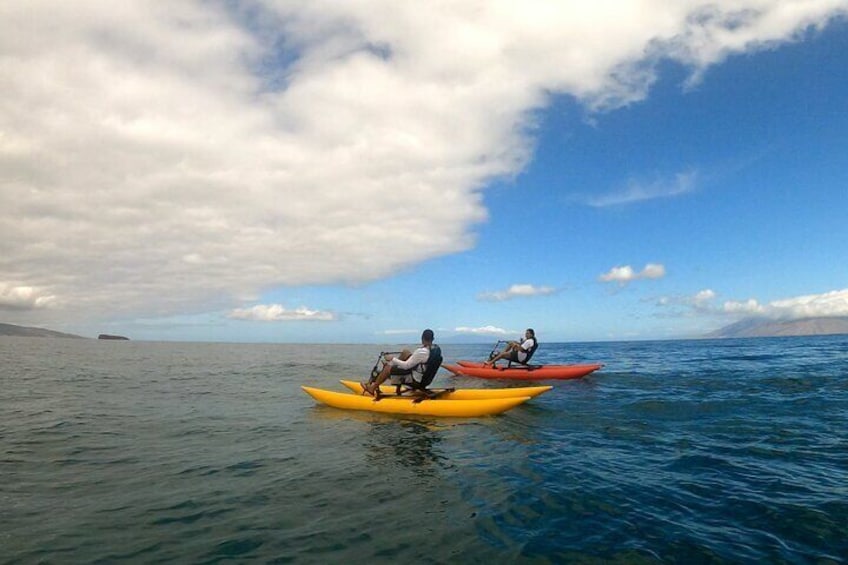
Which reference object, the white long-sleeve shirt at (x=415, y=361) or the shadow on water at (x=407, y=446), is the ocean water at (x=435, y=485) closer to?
the shadow on water at (x=407, y=446)

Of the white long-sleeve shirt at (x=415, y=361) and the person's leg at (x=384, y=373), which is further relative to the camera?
the person's leg at (x=384, y=373)

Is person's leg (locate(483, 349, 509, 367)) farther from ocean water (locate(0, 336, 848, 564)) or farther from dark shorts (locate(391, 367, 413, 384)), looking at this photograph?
dark shorts (locate(391, 367, 413, 384))

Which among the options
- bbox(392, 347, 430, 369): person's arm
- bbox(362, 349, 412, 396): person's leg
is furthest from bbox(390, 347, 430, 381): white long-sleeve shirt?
bbox(362, 349, 412, 396): person's leg

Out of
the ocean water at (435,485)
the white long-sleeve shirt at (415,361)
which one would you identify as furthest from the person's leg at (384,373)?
the ocean water at (435,485)

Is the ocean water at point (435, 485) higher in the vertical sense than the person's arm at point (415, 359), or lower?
lower

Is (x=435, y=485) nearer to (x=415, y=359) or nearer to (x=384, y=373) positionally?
(x=415, y=359)

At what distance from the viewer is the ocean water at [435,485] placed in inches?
262

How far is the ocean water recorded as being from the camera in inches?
262

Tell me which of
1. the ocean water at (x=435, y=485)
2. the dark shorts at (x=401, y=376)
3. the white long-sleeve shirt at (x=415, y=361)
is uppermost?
the white long-sleeve shirt at (x=415, y=361)

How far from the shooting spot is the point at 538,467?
1033 cm

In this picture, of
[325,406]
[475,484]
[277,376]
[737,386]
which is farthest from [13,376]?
[737,386]

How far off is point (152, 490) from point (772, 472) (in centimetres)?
1226

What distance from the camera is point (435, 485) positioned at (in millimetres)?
9352

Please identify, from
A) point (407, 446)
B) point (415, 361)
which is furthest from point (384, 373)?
point (407, 446)
